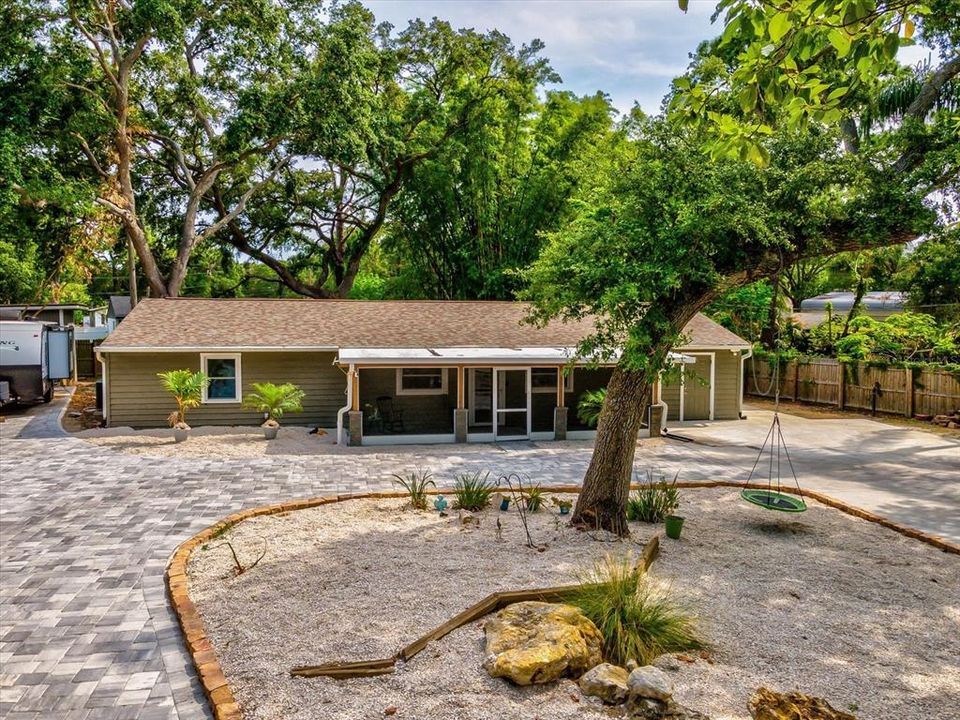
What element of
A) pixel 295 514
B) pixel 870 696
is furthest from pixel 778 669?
pixel 295 514

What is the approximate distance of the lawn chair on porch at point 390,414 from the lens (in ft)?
49.6

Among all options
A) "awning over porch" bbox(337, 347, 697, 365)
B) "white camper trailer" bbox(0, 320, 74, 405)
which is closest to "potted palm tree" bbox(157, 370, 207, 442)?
"awning over porch" bbox(337, 347, 697, 365)

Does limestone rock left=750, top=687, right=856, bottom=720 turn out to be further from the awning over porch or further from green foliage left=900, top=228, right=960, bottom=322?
green foliage left=900, top=228, right=960, bottom=322

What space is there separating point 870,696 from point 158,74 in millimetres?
26820

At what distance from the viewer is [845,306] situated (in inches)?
1122

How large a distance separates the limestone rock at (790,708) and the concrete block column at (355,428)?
10653mm

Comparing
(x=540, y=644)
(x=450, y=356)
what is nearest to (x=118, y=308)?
(x=450, y=356)

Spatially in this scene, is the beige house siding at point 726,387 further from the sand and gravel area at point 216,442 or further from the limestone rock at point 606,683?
the limestone rock at point 606,683

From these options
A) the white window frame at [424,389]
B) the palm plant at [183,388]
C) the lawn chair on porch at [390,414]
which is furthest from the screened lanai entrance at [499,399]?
the palm plant at [183,388]

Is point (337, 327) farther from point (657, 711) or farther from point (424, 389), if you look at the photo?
point (657, 711)

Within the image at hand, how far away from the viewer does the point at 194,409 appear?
49.7ft

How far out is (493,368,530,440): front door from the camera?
15.1 meters

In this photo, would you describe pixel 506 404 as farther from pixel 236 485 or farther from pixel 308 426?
pixel 236 485

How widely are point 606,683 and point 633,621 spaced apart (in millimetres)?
729
